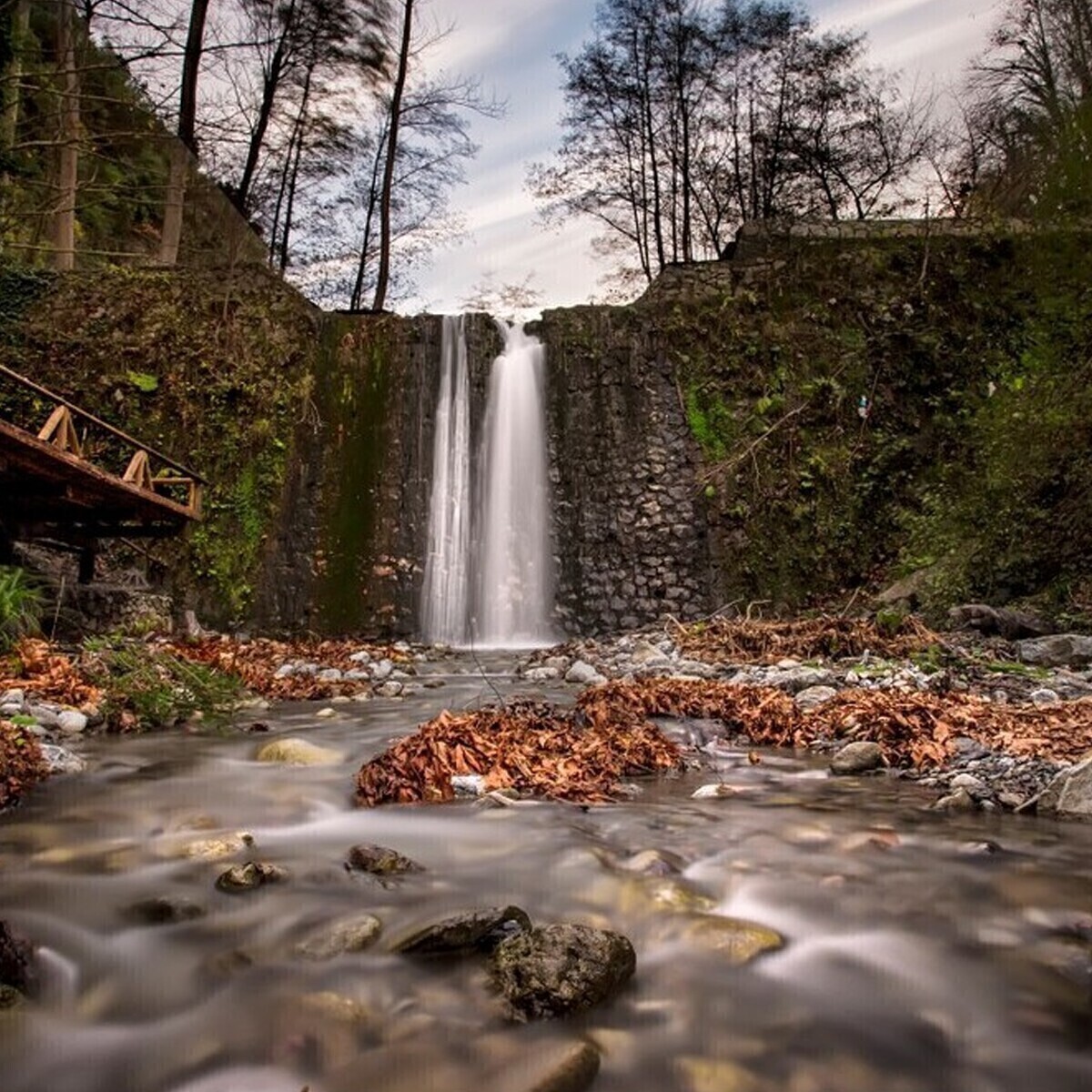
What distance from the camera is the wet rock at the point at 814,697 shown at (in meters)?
4.80

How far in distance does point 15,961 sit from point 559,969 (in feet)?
3.96

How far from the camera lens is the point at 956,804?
2.97 meters

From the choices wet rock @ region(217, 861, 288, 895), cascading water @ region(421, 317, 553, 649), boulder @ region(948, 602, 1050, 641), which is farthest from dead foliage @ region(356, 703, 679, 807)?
cascading water @ region(421, 317, 553, 649)

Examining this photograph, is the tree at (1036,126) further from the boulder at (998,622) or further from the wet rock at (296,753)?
the wet rock at (296,753)

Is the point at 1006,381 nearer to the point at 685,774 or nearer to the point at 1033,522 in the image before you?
the point at 1033,522

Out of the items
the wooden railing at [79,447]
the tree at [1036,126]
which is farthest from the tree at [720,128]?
the wooden railing at [79,447]

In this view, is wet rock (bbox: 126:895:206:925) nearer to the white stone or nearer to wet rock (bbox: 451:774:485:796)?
wet rock (bbox: 451:774:485:796)

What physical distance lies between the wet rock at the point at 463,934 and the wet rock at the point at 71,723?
10.9ft

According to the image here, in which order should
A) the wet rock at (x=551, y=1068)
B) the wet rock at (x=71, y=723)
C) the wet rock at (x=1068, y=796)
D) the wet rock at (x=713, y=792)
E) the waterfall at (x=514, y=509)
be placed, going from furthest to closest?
the waterfall at (x=514, y=509), the wet rock at (x=71, y=723), the wet rock at (x=713, y=792), the wet rock at (x=1068, y=796), the wet rock at (x=551, y=1068)

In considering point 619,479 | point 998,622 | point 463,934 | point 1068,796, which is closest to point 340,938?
point 463,934

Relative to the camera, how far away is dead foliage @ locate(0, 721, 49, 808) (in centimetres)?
309

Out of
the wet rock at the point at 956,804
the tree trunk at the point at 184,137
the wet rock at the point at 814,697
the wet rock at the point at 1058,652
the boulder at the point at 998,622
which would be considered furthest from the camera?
the tree trunk at the point at 184,137

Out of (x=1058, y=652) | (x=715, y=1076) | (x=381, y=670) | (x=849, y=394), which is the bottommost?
(x=381, y=670)

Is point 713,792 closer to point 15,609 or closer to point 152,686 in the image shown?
point 152,686
